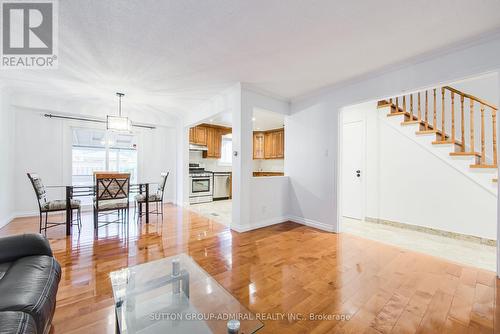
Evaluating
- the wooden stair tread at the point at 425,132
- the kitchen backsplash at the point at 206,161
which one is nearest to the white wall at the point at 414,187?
the wooden stair tread at the point at 425,132

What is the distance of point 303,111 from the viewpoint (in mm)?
4059

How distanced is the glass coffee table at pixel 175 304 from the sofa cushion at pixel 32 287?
0.32 meters

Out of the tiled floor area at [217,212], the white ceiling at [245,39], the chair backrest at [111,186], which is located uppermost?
the white ceiling at [245,39]

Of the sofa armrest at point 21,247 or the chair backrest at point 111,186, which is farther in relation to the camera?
the chair backrest at point 111,186

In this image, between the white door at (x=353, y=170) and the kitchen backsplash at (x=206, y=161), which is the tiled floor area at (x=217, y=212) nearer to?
the kitchen backsplash at (x=206, y=161)

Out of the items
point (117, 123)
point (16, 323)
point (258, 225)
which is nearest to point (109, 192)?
point (117, 123)

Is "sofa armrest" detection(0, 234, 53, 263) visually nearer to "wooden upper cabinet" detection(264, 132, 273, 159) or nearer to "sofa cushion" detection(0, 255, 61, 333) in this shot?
"sofa cushion" detection(0, 255, 61, 333)

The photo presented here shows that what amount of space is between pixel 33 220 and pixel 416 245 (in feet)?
22.1

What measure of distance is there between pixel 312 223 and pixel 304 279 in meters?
1.89

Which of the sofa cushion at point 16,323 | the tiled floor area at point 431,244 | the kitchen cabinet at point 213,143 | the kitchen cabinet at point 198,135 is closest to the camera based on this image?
the sofa cushion at point 16,323

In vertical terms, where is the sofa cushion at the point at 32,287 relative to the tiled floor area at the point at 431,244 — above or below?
above

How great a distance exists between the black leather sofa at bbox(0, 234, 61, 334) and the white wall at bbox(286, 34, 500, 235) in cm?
350

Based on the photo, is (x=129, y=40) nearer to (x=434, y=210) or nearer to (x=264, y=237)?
(x=264, y=237)

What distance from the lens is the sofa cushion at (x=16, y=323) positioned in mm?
832
